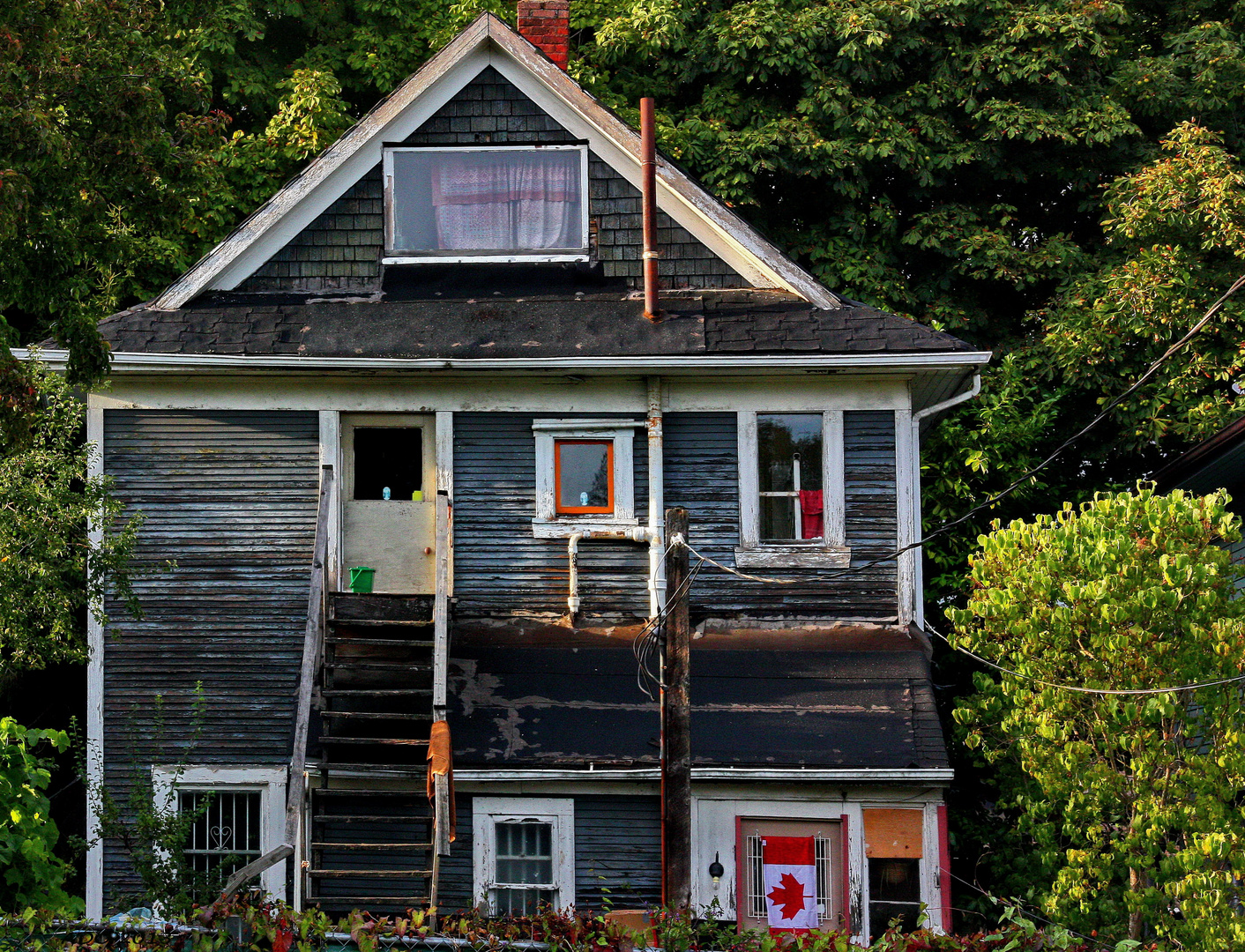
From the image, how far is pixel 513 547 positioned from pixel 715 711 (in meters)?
2.75

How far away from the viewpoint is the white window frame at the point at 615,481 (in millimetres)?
14117

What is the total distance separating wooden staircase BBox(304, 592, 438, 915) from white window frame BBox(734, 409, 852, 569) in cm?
335

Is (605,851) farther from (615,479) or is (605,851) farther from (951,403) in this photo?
(951,403)

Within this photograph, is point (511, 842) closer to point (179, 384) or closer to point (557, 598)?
point (557, 598)

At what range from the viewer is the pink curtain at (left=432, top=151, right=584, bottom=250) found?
48.6ft

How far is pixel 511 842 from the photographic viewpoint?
13.3 m

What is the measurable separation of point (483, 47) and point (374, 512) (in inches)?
203

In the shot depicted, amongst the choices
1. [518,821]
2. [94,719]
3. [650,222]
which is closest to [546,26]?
[650,222]

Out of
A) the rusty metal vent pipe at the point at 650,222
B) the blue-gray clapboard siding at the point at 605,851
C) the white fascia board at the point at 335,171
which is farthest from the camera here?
the white fascia board at the point at 335,171

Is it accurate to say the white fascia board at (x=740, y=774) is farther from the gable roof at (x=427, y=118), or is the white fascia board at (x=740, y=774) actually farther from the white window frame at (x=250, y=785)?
the gable roof at (x=427, y=118)

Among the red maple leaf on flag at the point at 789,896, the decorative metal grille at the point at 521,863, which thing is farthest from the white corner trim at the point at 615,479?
the red maple leaf on flag at the point at 789,896

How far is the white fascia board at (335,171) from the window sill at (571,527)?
13.7 feet

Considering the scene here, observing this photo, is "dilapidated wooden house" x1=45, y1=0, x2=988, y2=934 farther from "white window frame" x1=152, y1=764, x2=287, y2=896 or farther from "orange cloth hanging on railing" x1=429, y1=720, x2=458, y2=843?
"orange cloth hanging on railing" x1=429, y1=720, x2=458, y2=843

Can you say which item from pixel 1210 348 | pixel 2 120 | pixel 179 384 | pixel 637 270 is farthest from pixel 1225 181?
→ pixel 2 120
